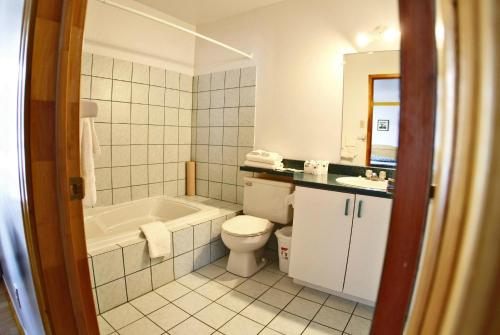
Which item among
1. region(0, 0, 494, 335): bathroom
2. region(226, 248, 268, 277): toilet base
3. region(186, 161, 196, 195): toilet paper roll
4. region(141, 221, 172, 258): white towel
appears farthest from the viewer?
region(186, 161, 196, 195): toilet paper roll

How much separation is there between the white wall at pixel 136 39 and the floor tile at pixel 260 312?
2.42 meters

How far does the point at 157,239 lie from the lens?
1762mm

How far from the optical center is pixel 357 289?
158 cm

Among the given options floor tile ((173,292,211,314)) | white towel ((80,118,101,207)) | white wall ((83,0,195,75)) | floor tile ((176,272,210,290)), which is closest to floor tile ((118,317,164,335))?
floor tile ((173,292,211,314))

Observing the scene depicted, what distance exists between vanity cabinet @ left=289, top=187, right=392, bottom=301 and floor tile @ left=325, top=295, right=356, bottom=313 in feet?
0.46

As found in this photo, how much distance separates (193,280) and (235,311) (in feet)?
1.61

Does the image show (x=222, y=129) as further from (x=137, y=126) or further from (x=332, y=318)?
(x=332, y=318)

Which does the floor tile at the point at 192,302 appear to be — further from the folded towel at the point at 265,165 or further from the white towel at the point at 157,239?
the folded towel at the point at 265,165

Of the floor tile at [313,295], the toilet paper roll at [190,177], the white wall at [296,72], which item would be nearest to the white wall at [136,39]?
the white wall at [296,72]

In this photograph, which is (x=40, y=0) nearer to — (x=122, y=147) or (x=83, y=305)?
(x=83, y=305)

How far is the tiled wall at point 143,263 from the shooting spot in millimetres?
1516

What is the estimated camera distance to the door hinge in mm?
790

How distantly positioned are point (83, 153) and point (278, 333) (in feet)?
4.70

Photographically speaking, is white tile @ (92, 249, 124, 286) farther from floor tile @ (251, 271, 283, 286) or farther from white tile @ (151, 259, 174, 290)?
floor tile @ (251, 271, 283, 286)
